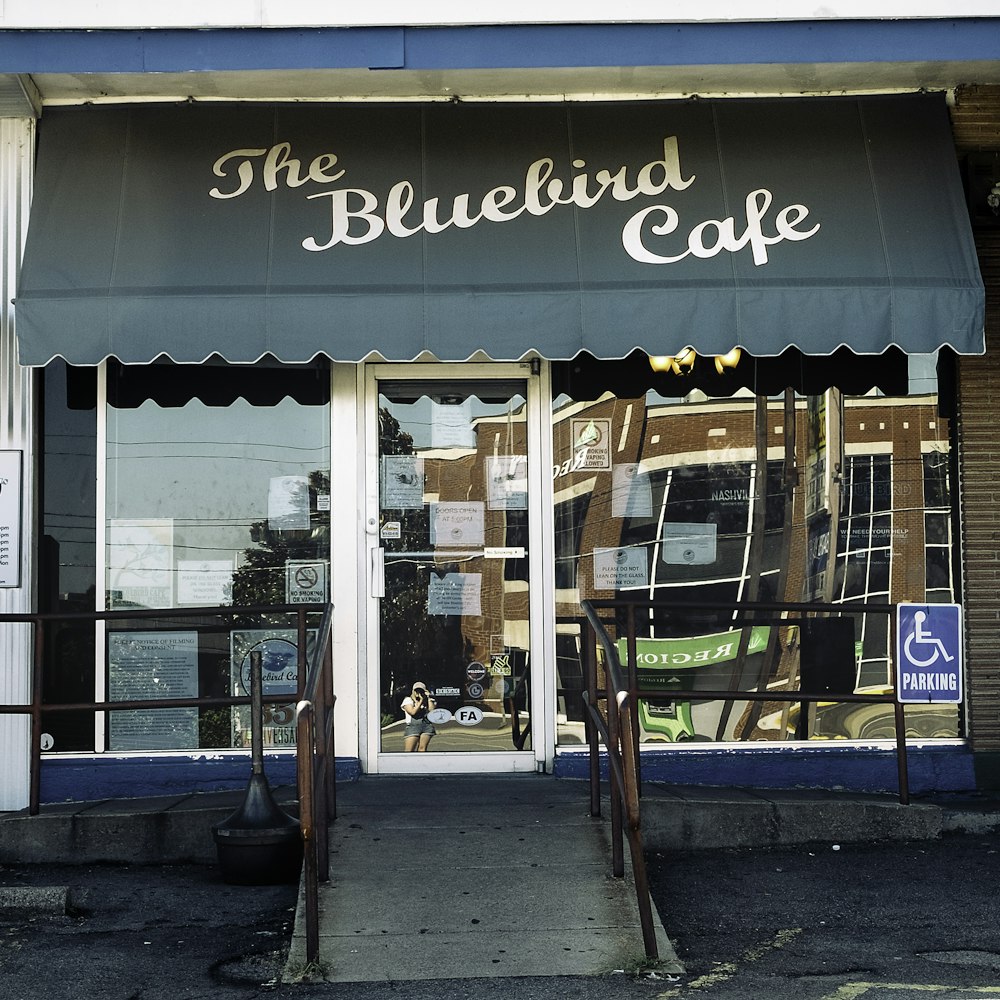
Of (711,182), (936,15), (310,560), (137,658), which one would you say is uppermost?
(936,15)

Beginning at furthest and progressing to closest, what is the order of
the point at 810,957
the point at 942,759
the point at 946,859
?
the point at 942,759, the point at 946,859, the point at 810,957

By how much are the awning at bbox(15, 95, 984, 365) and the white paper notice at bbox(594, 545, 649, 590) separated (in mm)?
1542

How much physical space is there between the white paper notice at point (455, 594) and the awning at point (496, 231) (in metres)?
1.66

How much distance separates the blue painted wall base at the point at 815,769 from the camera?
7.65 metres

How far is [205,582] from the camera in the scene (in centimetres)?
781

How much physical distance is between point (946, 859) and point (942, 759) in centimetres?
128

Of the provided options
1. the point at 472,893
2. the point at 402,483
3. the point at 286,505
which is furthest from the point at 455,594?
the point at 472,893

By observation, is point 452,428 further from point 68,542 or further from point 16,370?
point 16,370

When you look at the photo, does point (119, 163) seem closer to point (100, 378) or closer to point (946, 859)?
point (100, 378)

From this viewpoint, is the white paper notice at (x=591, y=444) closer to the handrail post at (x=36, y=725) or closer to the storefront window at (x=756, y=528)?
the storefront window at (x=756, y=528)

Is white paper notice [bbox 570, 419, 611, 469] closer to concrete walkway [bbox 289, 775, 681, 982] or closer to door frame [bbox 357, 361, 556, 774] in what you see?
door frame [bbox 357, 361, 556, 774]

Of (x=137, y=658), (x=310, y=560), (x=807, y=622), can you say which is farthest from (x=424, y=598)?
(x=807, y=622)

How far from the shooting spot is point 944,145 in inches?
287

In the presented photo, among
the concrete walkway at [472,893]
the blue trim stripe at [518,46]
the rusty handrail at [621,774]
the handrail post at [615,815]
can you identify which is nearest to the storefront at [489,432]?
the blue trim stripe at [518,46]
